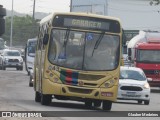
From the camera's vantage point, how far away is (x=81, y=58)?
2319 centimetres

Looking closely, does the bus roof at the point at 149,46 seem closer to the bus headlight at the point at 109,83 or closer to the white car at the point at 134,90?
the white car at the point at 134,90

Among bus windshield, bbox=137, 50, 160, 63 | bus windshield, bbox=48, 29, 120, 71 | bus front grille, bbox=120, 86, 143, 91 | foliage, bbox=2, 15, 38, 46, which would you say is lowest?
foliage, bbox=2, 15, 38, 46

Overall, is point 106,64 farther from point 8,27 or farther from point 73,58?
point 8,27

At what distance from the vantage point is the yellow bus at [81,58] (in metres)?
22.9

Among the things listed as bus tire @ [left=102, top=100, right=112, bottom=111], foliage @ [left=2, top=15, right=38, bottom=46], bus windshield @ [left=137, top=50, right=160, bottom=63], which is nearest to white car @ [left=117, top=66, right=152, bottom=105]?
bus tire @ [left=102, top=100, right=112, bottom=111]

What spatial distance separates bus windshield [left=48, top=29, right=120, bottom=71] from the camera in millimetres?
23141

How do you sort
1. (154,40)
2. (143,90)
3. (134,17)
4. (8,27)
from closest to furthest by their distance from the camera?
1. (143,90)
2. (154,40)
3. (134,17)
4. (8,27)

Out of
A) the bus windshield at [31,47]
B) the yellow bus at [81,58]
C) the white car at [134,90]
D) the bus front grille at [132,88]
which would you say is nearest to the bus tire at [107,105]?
the yellow bus at [81,58]

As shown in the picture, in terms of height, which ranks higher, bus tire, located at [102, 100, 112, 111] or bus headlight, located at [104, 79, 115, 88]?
bus headlight, located at [104, 79, 115, 88]

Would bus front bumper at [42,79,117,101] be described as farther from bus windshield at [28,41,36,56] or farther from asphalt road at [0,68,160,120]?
bus windshield at [28,41,36,56]

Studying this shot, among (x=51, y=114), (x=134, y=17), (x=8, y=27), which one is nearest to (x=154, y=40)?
(x=51, y=114)

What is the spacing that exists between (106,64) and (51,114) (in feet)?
13.4

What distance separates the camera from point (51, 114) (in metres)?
19.6

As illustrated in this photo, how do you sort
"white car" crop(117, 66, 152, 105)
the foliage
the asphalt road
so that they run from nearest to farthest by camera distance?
the asphalt road → "white car" crop(117, 66, 152, 105) → the foliage
